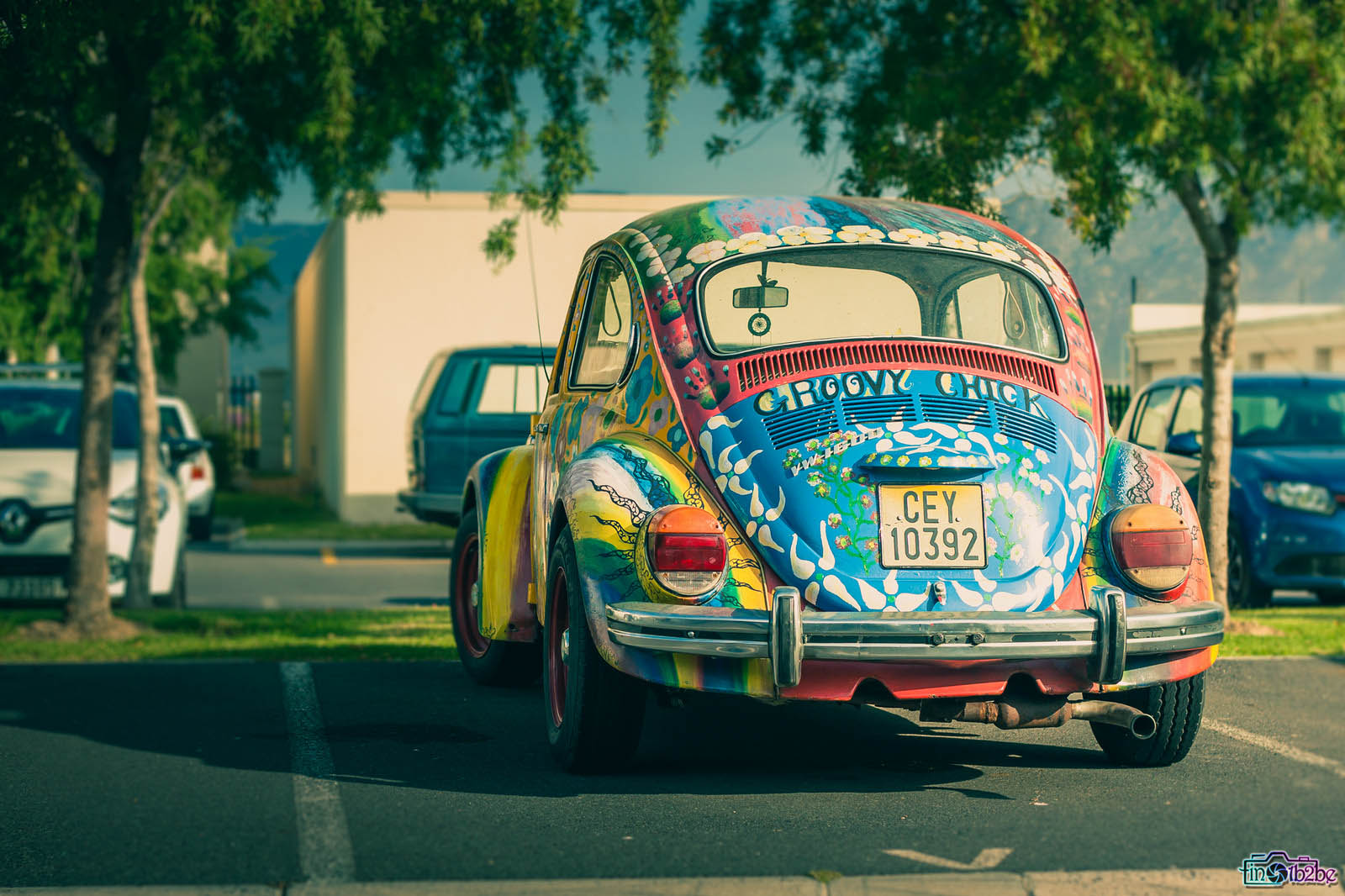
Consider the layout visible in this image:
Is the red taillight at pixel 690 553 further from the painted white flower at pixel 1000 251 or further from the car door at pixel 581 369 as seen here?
the painted white flower at pixel 1000 251

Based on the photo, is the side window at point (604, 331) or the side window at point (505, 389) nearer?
the side window at point (604, 331)

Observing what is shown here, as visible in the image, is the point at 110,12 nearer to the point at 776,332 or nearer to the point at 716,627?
the point at 776,332

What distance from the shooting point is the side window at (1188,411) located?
12531 millimetres

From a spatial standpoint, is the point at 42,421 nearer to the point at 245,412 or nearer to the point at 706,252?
the point at 706,252

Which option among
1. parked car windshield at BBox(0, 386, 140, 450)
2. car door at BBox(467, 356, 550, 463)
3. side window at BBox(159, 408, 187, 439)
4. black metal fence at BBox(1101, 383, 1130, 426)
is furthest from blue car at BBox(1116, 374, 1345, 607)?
side window at BBox(159, 408, 187, 439)

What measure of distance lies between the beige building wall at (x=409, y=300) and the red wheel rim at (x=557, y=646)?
55.9 feet

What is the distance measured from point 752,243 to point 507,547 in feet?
6.18

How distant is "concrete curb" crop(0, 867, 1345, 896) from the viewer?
4.09 meters

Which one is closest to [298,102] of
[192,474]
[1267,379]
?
[1267,379]

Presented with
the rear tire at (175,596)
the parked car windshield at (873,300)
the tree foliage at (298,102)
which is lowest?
the rear tire at (175,596)

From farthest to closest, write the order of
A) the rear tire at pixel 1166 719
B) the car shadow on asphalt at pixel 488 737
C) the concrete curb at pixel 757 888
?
the rear tire at pixel 1166 719 < the car shadow on asphalt at pixel 488 737 < the concrete curb at pixel 757 888

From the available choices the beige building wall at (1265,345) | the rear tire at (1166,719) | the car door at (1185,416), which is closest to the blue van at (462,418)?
the car door at (1185,416)

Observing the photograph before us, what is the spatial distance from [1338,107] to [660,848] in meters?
6.89

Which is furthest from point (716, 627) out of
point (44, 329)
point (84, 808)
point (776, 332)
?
point (44, 329)
